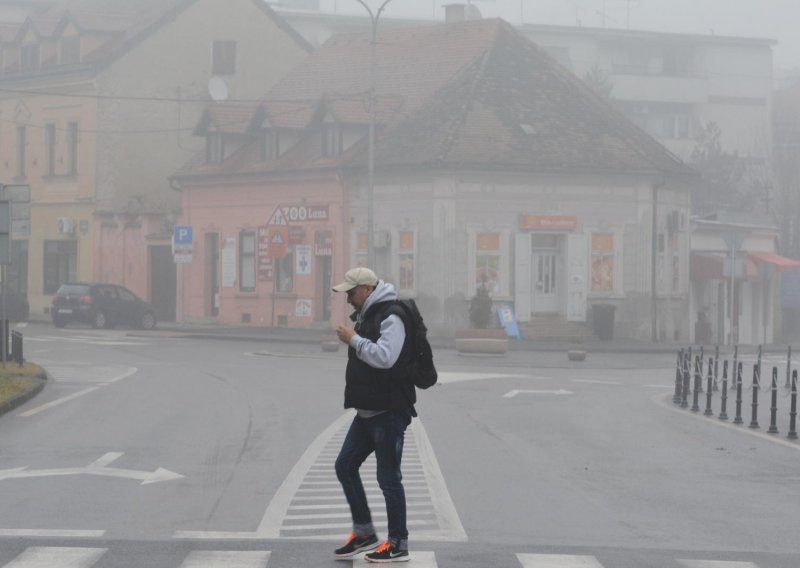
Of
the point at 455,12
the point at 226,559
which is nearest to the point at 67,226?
the point at 455,12

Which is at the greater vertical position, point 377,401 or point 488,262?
point 488,262

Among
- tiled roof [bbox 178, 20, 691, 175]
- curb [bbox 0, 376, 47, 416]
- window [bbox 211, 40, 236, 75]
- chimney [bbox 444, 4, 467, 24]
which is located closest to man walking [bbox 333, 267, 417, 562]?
curb [bbox 0, 376, 47, 416]

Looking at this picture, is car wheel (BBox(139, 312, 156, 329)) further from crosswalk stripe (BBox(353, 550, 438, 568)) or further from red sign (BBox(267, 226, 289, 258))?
crosswalk stripe (BBox(353, 550, 438, 568))

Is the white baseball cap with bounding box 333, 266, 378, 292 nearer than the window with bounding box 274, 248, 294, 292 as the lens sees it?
Yes

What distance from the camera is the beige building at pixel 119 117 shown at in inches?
2238

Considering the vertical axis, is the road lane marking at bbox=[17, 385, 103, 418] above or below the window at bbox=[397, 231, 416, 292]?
below

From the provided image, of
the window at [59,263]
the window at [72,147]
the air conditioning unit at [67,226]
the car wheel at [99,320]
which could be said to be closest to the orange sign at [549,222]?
the car wheel at [99,320]

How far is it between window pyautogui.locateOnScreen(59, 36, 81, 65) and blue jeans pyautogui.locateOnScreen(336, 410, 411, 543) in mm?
50849

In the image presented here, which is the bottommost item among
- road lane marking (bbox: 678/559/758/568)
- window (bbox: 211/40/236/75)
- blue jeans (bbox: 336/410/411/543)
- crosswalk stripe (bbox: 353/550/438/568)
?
road lane marking (bbox: 678/559/758/568)

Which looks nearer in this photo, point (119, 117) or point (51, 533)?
point (51, 533)

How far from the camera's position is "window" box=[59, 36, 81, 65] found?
5869 centimetres

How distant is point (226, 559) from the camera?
30.9ft

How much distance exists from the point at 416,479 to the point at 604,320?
32590 millimetres

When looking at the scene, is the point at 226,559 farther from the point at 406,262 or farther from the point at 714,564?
the point at 406,262
